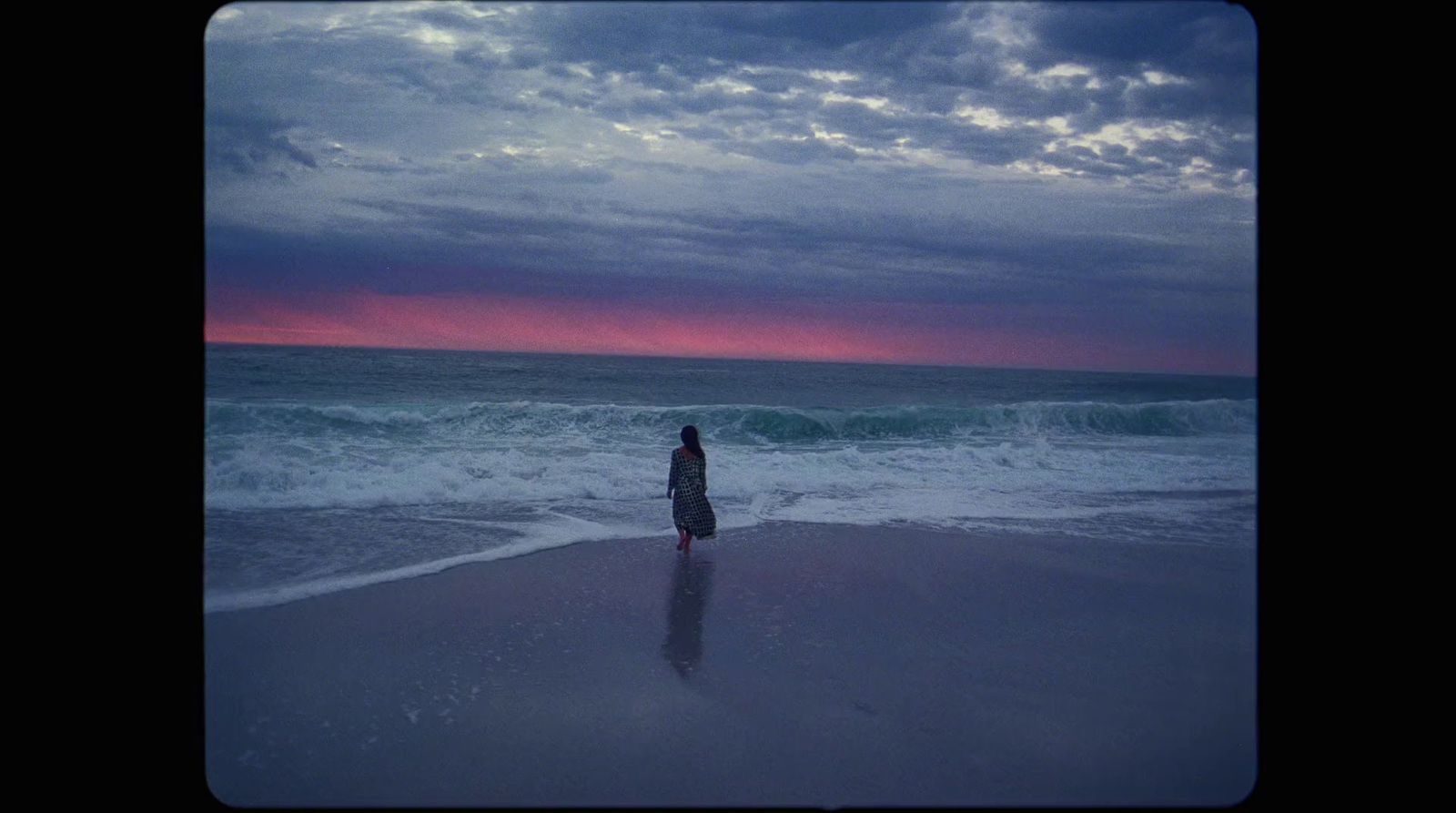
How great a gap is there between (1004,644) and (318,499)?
7568 millimetres

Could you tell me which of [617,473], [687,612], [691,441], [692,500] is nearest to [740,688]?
[687,612]

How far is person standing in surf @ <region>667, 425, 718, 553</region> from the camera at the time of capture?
7.44 m

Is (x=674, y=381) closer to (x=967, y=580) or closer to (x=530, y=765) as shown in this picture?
(x=967, y=580)

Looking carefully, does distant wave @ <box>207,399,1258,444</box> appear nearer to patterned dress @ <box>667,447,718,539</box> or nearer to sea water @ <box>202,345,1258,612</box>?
sea water @ <box>202,345,1258,612</box>

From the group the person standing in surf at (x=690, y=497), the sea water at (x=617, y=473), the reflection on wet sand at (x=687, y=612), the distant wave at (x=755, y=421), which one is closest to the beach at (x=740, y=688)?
the reflection on wet sand at (x=687, y=612)

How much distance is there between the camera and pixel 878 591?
6160 mm

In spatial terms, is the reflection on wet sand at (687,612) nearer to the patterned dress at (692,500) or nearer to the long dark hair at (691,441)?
the patterned dress at (692,500)

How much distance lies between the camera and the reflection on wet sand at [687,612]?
4.79m

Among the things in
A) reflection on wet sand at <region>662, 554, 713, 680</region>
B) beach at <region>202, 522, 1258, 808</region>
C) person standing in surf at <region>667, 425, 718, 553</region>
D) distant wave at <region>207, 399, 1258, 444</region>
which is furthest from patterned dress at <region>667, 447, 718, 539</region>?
distant wave at <region>207, 399, 1258, 444</region>

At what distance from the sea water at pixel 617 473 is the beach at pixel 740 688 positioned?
3.38ft

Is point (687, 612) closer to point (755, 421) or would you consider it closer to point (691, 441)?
point (691, 441)

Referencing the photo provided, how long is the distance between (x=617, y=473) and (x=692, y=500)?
421 centimetres

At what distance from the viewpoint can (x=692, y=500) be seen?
293 inches
